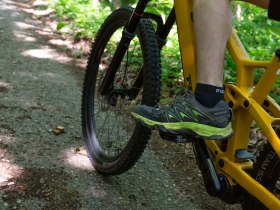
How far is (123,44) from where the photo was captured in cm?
293

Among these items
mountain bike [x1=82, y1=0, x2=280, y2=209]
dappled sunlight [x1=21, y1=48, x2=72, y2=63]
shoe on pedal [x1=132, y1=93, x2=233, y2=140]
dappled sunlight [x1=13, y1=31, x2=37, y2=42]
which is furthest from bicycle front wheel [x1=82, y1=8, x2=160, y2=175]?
dappled sunlight [x1=13, y1=31, x2=37, y2=42]

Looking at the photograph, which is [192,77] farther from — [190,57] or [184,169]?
[184,169]

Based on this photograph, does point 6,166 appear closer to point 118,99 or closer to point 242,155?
point 118,99

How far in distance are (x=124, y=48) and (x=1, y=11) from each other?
715 cm

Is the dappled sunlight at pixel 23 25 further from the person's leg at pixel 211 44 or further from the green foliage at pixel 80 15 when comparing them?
the person's leg at pixel 211 44

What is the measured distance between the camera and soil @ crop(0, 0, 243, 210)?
2734 mm

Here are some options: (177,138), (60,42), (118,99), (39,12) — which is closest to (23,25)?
(60,42)

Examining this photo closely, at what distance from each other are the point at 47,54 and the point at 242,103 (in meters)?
4.79

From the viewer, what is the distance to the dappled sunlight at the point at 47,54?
6.19 m

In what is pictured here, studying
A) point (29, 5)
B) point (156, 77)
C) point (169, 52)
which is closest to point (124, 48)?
point (156, 77)

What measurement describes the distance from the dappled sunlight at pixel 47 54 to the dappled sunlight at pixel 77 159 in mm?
→ 3037

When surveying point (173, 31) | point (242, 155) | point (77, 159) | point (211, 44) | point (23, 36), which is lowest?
point (23, 36)

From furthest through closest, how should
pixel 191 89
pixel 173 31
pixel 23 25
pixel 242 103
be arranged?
pixel 23 25
pixel 173 31
pixel 191 89
pixel 242 103

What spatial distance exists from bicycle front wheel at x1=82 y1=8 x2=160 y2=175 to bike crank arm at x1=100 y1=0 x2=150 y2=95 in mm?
37
